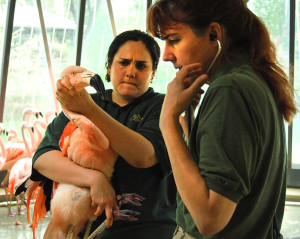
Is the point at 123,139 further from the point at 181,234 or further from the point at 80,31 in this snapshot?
the point at 80,31

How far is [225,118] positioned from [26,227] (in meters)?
3.17

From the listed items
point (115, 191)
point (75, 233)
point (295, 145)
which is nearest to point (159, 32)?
point (115, 191)

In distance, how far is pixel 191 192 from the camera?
75 centimetres

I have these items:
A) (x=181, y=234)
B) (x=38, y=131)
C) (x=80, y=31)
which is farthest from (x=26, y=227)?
(x=80, y=31)

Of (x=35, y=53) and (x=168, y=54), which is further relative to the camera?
(x=35, y=53)

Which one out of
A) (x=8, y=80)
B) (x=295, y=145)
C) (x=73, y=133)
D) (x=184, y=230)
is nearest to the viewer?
(x=184, y=230)

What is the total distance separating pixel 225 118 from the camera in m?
0.73

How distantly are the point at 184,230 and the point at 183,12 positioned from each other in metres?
0.46

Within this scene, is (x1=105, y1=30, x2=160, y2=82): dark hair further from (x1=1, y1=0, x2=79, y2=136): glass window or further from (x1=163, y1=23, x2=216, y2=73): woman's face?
(x1=1, y1=0, x2=79, y2=136): glass window

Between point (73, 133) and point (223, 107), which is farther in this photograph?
point (73, 133)

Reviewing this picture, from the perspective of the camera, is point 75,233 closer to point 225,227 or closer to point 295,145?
point 225,227

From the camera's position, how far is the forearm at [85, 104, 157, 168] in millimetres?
1195

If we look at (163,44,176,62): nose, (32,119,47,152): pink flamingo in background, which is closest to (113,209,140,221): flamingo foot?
(163,44,176,62): nose

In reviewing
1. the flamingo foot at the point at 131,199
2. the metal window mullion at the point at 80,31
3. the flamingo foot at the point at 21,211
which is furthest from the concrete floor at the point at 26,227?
the metal window mullion at the point at 80,31
